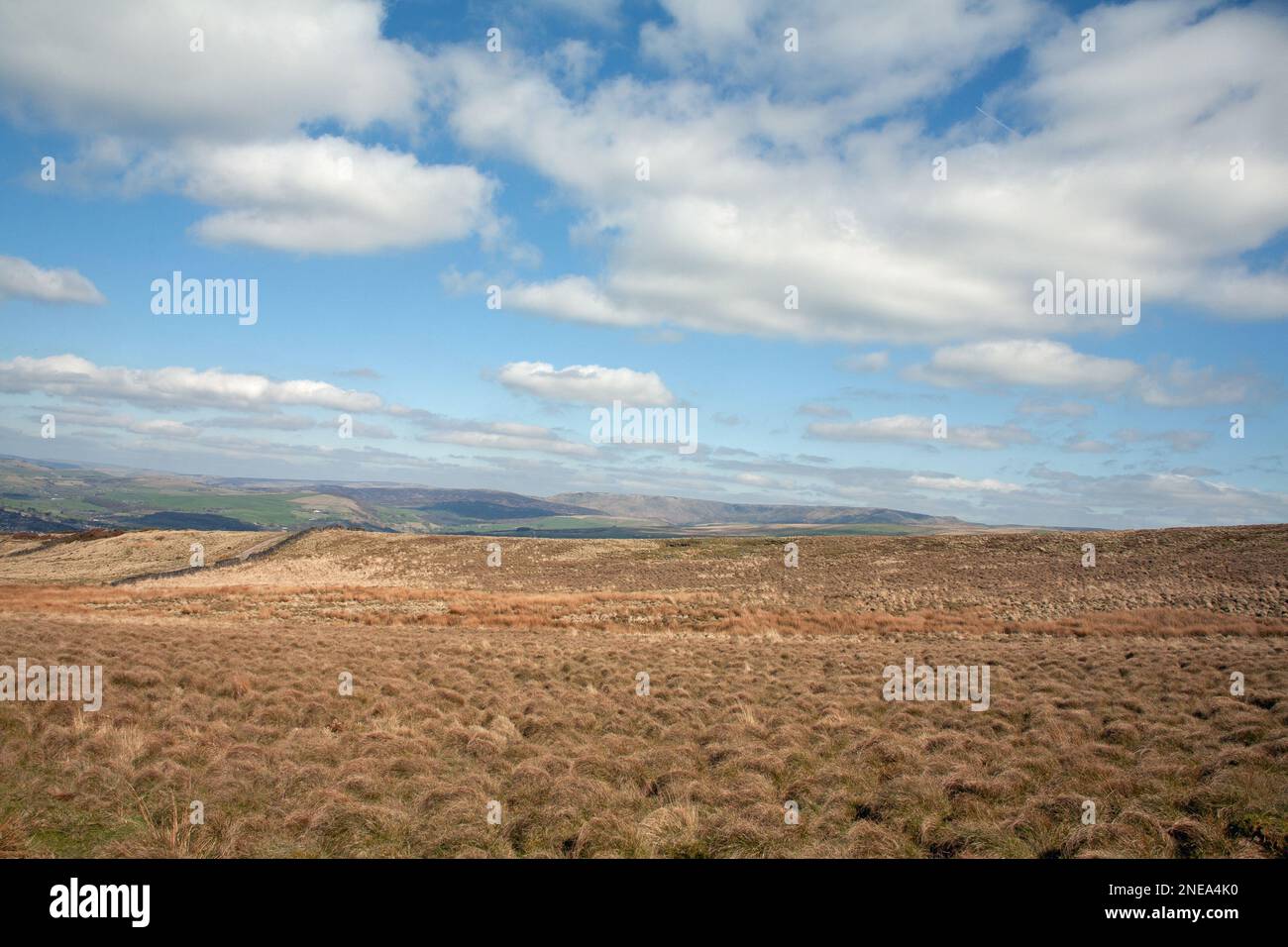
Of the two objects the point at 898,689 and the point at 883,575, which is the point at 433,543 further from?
the point at 898,689

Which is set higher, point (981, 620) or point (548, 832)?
point (548, 832)

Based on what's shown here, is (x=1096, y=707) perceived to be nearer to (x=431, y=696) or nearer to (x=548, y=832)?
(x=548, y=832)

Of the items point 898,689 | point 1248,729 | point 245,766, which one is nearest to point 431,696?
point 245,766

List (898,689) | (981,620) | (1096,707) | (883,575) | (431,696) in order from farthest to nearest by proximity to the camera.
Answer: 1. (883,575)
2. (981,620)
3. (898,689)
4. (431,696)
5. (1096,707)

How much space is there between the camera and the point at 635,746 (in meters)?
11.1

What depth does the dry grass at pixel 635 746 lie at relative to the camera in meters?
7.48

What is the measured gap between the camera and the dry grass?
7.48 metres
